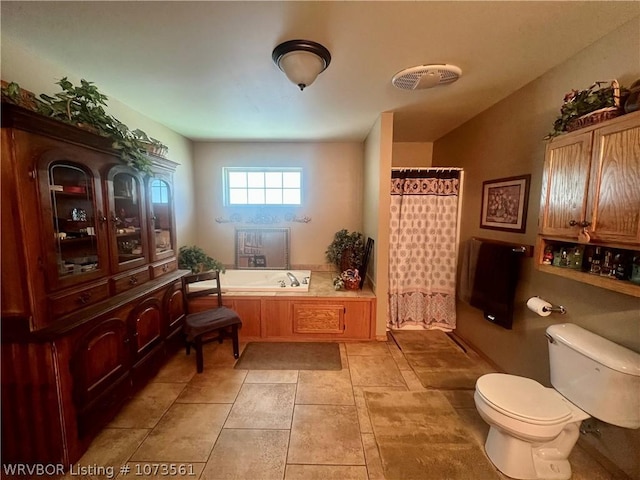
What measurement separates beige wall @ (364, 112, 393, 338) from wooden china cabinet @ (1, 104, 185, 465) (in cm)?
216

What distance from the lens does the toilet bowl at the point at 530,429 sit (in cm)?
130

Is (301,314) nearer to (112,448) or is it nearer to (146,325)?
(146,325)

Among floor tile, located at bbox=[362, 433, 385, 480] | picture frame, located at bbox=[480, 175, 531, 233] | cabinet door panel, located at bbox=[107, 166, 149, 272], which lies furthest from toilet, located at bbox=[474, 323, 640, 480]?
cabinet door panel, located at bbox=[107, 166, 149, 272]

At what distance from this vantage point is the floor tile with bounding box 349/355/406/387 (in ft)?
7.10

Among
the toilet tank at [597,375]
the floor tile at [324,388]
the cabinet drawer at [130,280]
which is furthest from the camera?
the floor tile at [324,388]

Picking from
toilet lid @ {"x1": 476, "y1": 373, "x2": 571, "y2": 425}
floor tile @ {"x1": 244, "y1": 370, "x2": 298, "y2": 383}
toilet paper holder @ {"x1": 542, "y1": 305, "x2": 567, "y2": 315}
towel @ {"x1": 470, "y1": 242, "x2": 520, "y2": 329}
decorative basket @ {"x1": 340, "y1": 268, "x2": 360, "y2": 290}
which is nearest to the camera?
Answer: toilet lid @ {"x1": 476, "y1": 373, "x2": 571, "y2": 425}

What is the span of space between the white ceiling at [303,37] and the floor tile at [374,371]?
7.92 ft

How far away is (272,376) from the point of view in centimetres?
223

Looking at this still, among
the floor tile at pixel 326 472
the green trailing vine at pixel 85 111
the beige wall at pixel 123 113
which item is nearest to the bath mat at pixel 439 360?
the floor tile at pixel 326 472

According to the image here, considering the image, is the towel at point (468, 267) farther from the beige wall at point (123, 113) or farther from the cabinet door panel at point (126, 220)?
the beige wall at point (123, 113)

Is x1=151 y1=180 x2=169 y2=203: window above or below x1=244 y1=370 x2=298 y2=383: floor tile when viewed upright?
above

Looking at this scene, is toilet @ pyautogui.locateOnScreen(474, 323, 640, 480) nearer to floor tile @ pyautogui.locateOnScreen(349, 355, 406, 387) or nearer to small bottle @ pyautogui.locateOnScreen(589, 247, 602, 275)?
small bottle @ pyautogui.locateOnScreen(589, 247, 602, 275)

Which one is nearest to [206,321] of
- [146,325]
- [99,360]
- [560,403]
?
[146,325]

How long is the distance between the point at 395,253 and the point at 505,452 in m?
1.85
